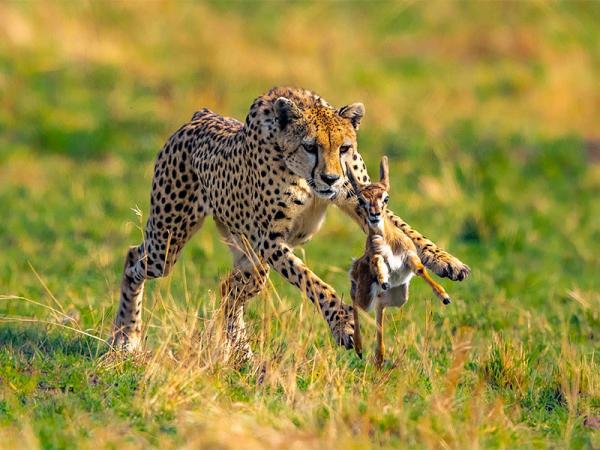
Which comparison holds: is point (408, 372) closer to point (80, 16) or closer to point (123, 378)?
point (123, 378)

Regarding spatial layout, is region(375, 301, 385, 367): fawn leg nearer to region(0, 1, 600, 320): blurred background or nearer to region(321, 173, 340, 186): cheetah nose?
region(321, 173, 340, 186): cheetah nose

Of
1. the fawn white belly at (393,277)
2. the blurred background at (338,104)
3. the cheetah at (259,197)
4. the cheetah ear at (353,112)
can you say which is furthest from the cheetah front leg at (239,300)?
the blurred background at (338,104)

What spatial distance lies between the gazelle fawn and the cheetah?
0.40 feet

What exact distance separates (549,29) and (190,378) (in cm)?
1297

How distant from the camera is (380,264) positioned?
483cm

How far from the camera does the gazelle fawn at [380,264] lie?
485cm

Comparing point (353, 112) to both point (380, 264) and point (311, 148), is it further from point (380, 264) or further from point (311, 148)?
point (380, 264)

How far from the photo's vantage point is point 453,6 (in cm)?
1744

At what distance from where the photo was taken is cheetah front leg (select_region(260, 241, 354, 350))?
5.01m

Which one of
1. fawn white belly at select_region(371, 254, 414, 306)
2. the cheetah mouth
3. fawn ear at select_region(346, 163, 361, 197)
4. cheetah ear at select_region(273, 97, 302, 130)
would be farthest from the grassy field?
cheetah ear at select_region(273, 97, 302, 130)

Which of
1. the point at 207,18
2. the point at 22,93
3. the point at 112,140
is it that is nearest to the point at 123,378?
the point at 112,140

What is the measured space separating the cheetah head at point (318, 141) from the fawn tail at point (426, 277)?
47cm

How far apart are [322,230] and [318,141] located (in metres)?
4.22

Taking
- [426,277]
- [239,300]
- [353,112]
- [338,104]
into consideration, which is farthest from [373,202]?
[338,104]
